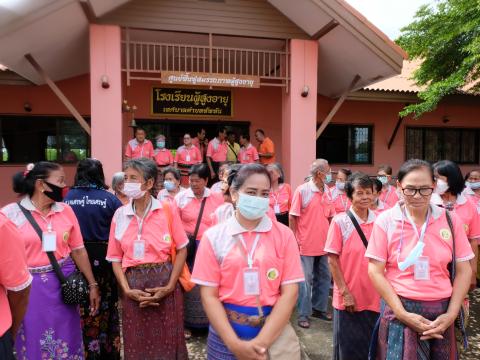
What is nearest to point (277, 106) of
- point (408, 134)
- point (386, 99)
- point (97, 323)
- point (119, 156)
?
point (386, 99)

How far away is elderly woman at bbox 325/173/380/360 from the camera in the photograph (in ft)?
9.27

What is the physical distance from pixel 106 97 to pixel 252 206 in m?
5.27

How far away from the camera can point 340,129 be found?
10.7 meters

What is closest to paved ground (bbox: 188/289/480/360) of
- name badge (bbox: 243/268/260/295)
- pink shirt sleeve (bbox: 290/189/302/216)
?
pink shirt sleeve (bbox: 290/189/302/216)

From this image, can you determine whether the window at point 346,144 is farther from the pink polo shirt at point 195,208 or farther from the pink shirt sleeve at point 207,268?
the pink shirt sleeve at point 207,268

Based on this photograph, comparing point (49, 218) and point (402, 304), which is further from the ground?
point (49, 218)

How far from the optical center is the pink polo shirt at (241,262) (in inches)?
75.7

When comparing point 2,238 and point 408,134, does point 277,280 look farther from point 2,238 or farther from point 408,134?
point 408,134

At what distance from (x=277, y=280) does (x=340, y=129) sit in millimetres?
9322

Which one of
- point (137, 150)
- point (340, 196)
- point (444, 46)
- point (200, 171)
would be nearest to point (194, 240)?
point (200, 171)

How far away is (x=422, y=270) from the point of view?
2.13 metres

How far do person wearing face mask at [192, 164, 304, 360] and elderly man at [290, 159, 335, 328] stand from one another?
2.62 m

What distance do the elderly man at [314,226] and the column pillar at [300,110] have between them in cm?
259

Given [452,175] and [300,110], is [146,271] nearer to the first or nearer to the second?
[452,175]
